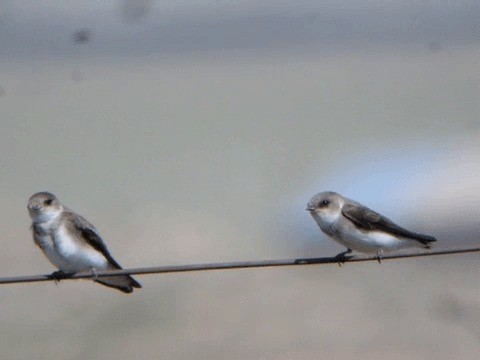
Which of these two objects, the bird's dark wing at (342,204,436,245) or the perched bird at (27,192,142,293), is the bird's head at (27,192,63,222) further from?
the bird's dark wing at (342,204,436,245)

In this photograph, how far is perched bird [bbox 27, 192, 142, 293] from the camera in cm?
1005

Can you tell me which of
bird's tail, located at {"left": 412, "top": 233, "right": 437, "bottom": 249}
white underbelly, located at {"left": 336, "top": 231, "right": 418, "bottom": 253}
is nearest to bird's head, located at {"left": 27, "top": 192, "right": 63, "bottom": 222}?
white underbelly, located at {"left": 336, "top": 231, "right": 418, "bottom": 253}

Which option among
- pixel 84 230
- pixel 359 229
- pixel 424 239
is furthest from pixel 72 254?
pixel 424 239

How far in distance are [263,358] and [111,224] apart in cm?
442

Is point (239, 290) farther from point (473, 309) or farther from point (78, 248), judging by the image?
point (78, 248)

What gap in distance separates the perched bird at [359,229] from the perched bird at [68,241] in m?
1.26

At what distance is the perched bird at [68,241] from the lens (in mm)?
10055

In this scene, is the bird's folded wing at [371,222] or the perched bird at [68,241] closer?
the bird's folded wing at [371,222]

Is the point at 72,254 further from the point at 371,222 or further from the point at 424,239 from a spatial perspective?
the point at 424,239

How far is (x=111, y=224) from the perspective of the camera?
20484mm

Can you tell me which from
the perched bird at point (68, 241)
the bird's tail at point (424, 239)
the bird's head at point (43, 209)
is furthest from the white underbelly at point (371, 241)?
the bird's head at point (43, 209)

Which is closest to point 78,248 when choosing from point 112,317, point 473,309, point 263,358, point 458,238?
point 263,358

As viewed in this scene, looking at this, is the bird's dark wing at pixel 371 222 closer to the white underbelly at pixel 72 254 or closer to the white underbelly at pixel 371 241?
the white underbelly at pixel 371 241

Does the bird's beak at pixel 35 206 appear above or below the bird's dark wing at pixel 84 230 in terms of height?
above
